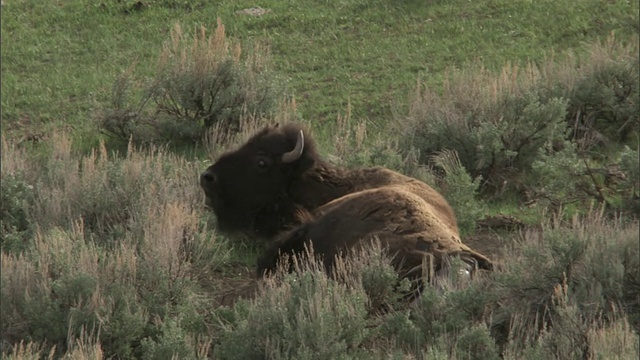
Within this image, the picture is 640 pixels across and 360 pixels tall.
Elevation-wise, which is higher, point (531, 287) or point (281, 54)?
point (531, 287)

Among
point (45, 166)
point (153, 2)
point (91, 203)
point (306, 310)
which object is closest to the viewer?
point (306, 310)

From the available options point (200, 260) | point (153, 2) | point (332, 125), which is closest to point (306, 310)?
point (200, 260)

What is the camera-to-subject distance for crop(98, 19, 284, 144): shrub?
49.2 feet

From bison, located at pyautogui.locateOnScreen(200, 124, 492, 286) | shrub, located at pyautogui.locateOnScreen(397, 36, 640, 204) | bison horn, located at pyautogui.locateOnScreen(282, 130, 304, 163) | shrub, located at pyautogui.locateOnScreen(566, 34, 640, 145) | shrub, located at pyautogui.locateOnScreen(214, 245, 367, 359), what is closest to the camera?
shrub, located at pyautogui.locateOnScreen(214, 245, 367, 359)

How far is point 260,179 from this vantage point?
11.1 m

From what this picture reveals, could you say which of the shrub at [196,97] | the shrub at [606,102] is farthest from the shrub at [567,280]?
the shrub at [196,97]

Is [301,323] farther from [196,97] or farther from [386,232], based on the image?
[196,97]

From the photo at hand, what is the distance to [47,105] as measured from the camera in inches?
648

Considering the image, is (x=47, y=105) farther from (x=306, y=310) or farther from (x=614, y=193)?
(x=306, y=310)

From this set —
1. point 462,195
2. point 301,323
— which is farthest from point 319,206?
point 301,323

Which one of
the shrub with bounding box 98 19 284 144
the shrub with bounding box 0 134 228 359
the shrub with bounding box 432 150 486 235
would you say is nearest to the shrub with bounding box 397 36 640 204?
the shrub with bounding box 432 150 486 235

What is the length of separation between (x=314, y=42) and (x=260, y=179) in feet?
24.6

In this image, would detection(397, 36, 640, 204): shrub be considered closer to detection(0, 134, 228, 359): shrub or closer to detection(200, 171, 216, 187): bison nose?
detection(200, 171, 216, 187): bison nose

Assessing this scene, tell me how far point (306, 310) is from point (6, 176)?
16.1ft
